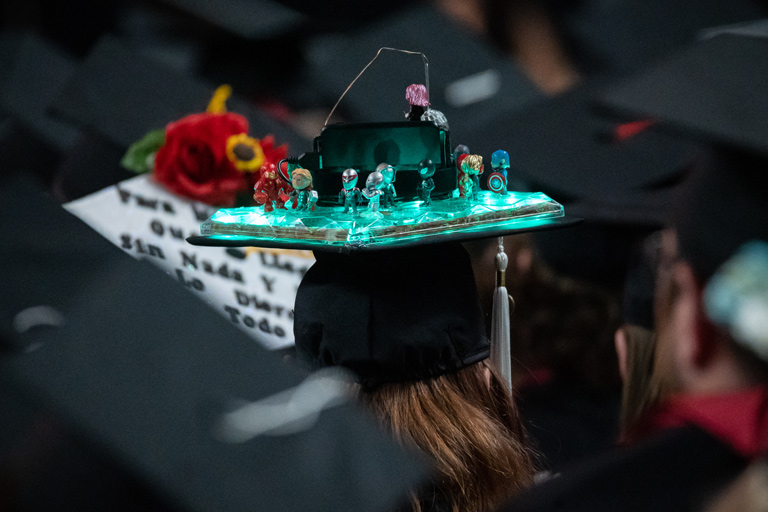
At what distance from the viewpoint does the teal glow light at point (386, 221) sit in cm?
91

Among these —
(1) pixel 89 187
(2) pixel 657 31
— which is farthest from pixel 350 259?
(2) pixel 657 31

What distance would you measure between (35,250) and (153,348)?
0.71 ft

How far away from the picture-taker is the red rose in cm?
184

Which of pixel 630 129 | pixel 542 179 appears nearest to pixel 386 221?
pixel 542 179

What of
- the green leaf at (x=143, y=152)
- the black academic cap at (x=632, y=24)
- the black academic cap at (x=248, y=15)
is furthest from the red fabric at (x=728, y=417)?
the black academic cap at (x=248, y=15)

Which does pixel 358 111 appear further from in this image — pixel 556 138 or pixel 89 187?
pixel 89 187

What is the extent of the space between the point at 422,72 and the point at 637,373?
1.71 metres

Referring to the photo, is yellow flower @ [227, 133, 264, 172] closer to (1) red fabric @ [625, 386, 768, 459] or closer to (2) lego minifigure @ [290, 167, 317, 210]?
(2) lego minifigure @ [290, 167, 317, 210]

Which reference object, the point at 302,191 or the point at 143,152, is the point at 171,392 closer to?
the point at 302,191

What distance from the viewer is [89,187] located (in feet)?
6.69

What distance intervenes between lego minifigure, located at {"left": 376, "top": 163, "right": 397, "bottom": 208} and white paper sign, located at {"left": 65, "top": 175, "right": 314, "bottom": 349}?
29.3 inches

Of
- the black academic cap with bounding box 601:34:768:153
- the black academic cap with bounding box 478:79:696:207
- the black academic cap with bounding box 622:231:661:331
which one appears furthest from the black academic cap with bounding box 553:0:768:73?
the black academic cap with bounding box 622:231:661:331

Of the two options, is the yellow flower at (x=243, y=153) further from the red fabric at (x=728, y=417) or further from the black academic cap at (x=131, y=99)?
the red fabric at (x=728, y=417)

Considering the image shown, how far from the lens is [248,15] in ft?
10.9
